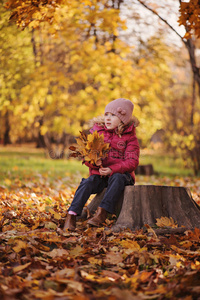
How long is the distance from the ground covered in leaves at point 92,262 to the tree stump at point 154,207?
0.17 m

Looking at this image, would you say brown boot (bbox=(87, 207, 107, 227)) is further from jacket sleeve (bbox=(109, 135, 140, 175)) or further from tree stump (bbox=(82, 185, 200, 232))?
jacket sleeve (bbox=(109, 135, 140, 175))

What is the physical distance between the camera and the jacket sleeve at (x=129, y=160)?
3.58 m

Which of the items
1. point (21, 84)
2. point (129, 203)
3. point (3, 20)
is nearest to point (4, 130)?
point (21, 84)

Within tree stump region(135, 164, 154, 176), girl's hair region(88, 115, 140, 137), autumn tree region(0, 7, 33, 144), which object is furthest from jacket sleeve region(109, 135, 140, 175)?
tree stump region(135, 164, 154, 176)

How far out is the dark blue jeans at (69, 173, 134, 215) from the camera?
11.1 feet

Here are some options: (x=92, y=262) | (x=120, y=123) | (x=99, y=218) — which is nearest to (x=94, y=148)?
(x=120, y=123)

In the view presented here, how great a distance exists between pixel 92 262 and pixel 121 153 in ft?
5.02

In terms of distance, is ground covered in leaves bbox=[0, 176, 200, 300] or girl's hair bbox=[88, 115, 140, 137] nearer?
ground covered in leaves bbox=[0, 176, 200, 300]

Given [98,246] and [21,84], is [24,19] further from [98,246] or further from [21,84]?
[21,84]

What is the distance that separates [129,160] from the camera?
3627mm

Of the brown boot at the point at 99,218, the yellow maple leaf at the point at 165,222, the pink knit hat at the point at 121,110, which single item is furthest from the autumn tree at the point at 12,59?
the yellow maple leaf at the point at 165,222

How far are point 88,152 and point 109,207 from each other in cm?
62

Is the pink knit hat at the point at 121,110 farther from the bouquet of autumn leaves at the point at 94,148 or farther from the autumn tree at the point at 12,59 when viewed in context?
the autumn tree at the point at 12,59

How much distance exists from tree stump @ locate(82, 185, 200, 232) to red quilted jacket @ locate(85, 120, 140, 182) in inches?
9.9
